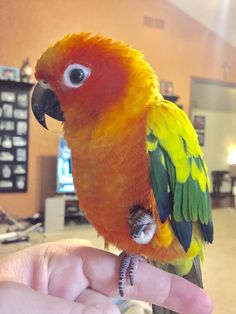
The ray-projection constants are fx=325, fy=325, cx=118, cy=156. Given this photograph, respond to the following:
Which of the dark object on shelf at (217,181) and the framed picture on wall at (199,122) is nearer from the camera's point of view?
the framed picture on wall at (199,122)

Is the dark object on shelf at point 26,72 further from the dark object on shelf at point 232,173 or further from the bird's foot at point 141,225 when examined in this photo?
the dark object on shelf at point 232,173

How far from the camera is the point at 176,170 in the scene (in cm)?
58

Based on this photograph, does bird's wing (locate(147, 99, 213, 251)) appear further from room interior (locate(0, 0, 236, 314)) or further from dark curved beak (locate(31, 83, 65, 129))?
room interior (locate(0, 0, 236, 314))

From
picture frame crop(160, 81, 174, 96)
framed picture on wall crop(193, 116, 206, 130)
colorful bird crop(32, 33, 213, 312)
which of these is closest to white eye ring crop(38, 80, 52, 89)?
colorful bird crop(32, 33, 213, 312)

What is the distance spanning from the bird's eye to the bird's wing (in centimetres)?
13

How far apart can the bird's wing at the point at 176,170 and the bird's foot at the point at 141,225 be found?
2 centimetres

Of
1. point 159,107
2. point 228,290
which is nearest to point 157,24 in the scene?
point 228,290

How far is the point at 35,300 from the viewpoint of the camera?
42cm

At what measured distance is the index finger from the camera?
1.76 feet

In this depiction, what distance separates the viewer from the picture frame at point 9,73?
2.87 meters

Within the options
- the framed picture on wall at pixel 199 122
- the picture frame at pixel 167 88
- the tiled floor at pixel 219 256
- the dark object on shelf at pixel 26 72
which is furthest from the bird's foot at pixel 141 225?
the framed picture on wall at pixel 199 122

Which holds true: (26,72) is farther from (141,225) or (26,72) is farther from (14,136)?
(141,225)

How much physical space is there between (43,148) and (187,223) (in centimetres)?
265

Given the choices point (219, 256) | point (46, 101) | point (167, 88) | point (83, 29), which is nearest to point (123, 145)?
point (46, 101)
